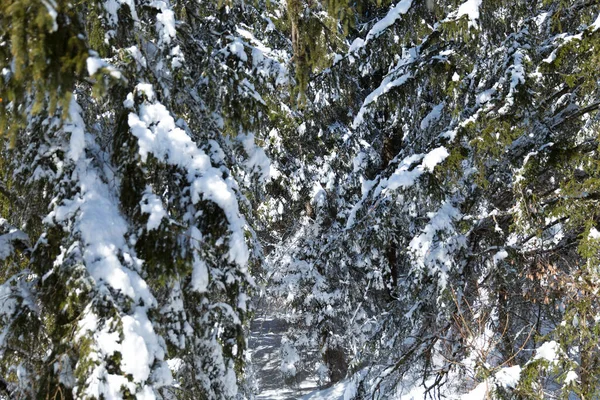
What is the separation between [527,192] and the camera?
18.8 ft

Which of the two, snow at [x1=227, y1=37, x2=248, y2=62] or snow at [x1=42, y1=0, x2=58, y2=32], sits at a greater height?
snow at [x1=227, y1=37, x2=248, y2=62]

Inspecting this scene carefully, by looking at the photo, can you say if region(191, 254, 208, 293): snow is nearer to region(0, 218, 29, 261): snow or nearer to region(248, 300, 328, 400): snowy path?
region(0, 218, 29, 261): snow

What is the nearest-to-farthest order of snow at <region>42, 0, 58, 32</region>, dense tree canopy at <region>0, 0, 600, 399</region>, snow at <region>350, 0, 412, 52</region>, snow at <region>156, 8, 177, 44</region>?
snow at <region>42, 0, 58, 32</region> < dense tree canopy at <region>0, 0, 600, 399</region> < snow at <region>156, 8, 177, 44</region> < snow at <region>350, 0, 412, 52</region>

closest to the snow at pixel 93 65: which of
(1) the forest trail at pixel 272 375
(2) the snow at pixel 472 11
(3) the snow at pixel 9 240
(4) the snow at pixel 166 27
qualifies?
(4) the snow at pixel 166 27

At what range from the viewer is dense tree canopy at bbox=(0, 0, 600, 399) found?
10.6ft

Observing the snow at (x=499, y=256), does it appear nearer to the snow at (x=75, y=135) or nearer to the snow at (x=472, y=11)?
the snow at (x=472, y=11)

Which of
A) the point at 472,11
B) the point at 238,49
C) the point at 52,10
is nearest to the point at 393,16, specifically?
the point at 472,11

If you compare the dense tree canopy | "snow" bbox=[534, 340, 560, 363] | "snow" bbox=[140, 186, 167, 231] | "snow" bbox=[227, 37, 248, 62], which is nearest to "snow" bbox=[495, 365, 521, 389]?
the dense tree canopy

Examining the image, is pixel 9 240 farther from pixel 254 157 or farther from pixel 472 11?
pixel 472 11

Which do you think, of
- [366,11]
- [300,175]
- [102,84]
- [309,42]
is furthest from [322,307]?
[102,84]

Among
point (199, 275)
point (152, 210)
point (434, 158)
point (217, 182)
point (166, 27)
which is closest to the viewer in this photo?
point (152, 210)

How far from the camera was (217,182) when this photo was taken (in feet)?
12.8

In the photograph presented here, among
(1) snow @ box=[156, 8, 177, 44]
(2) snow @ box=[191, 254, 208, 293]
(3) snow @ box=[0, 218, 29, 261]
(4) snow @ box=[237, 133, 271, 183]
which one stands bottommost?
(2) snow @ box=[191, 254, 208, 293]

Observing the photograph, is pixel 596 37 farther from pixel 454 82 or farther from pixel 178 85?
pixel 178 85
